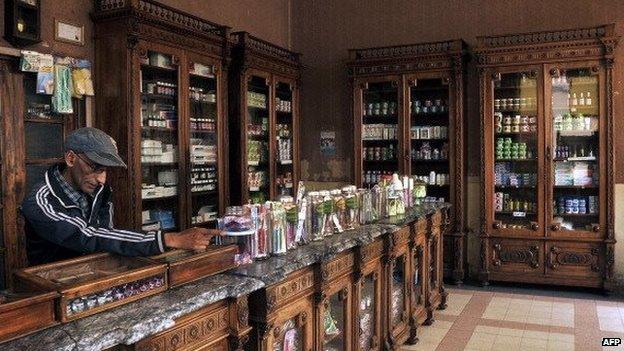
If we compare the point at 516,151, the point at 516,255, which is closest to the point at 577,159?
the point at 516,151

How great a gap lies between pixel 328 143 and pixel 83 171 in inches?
212

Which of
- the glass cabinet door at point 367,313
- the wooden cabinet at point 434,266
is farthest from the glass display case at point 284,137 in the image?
the glass cabinet door at point 367,313

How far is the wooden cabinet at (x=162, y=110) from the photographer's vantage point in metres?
4.43

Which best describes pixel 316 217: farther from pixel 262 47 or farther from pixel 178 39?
pixel 262 47

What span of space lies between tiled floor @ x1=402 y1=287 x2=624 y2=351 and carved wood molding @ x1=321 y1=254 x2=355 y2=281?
151 centimetres

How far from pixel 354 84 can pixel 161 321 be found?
18.4ft

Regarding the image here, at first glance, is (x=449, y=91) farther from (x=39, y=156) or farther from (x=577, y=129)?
(x=39, y=156)

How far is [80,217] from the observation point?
2.26 meters

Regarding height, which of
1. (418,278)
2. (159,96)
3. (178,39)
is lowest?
(418,278)

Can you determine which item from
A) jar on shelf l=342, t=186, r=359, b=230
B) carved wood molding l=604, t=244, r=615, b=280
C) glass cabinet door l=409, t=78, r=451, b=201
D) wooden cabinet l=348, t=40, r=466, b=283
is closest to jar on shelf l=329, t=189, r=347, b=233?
jar on shelf l=342, t=186, r=359, b=230

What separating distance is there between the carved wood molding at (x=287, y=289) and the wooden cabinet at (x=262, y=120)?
3.38 m

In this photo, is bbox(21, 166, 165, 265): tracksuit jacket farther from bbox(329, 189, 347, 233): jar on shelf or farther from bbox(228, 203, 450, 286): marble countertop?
bbox(329, 189, 347, 233): jar on shelf

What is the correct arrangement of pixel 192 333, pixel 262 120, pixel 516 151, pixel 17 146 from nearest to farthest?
pixel 192 333, pixel 17 146, pixel 516 151, pixel 262 120

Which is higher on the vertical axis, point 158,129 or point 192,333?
point 158,129
